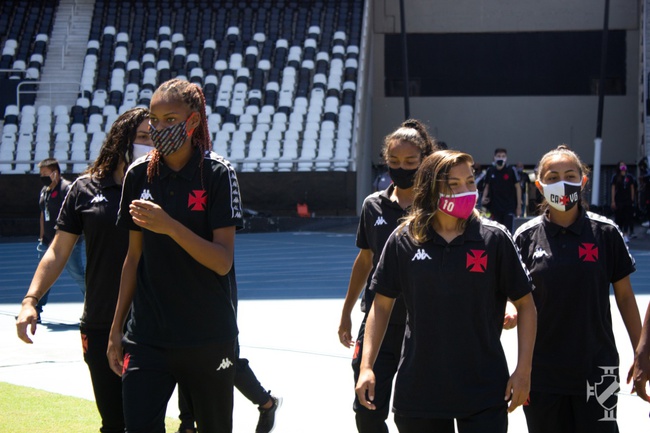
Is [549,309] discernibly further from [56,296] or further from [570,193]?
[56,296]

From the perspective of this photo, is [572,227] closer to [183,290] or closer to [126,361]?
[183,290]

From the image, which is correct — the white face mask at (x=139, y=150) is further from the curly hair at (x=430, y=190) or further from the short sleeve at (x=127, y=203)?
the curly hair at (x=430, y=190)

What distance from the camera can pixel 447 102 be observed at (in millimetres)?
35438

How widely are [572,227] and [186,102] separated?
6.19 ft

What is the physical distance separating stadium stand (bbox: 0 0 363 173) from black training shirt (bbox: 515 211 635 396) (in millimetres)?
22501

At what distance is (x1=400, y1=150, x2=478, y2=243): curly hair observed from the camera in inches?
166

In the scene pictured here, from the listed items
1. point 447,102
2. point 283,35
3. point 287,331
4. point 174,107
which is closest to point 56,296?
point 287,331

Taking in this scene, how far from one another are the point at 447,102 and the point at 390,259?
3160 cm

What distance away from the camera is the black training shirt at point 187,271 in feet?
14.3

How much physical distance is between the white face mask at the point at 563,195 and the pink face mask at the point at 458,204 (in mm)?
960

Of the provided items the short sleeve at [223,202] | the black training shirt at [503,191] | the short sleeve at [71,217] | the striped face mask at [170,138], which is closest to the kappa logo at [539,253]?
the short sleeve at [223,202]

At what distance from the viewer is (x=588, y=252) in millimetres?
4941

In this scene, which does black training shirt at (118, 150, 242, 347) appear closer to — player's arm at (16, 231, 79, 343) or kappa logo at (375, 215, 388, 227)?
player's arm at (16, 231, 79, 343)
